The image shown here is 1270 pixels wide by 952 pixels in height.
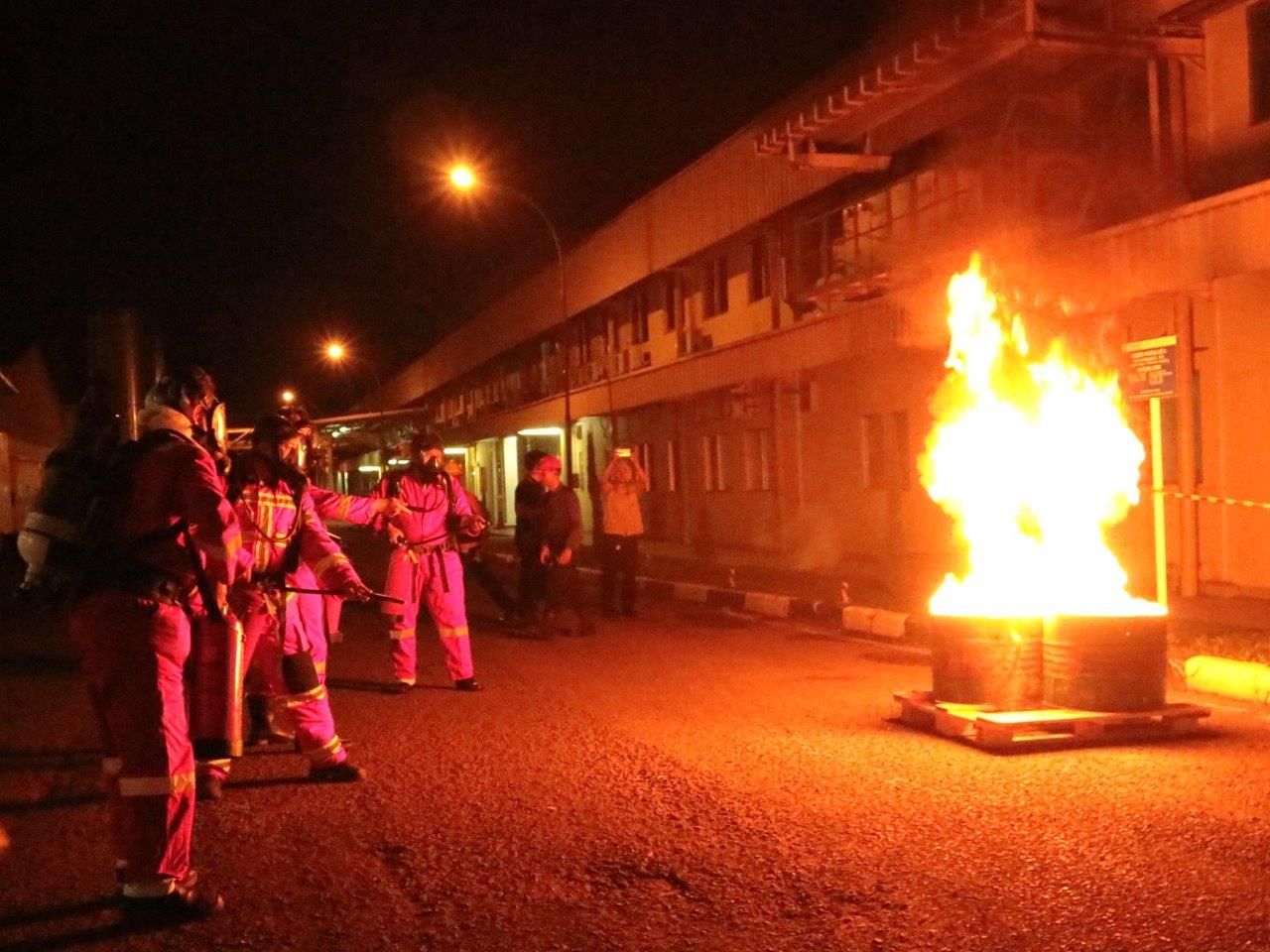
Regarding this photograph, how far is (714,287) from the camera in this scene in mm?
27766

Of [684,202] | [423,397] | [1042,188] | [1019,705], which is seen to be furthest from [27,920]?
[423,397]

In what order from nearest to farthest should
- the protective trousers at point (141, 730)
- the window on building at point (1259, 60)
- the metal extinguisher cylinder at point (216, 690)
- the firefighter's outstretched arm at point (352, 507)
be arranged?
1. the protective trousers at point (141, 730)
2. the metal extinguisher cylinder at point (216, 690)
3. the firefighter's outstretched arm at point (352, 507)
4. the window on building at point (1259, 60)

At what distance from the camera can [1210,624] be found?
466 inches

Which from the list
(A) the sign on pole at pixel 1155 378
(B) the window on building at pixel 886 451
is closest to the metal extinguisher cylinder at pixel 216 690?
(A) the sign on pole at pixel 1155 378

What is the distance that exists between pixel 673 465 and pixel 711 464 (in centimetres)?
209

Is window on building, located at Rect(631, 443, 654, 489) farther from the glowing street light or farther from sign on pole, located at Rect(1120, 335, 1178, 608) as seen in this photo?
sign on pole, located at Rect(1120, 335, 1178, 608)

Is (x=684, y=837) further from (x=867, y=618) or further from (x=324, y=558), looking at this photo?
(x=867, y=618)

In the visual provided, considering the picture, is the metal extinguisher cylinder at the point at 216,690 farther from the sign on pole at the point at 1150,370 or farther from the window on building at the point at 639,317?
the window on building at the point at 639,317

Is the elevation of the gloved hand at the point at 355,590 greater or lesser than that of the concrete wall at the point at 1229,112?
lesser

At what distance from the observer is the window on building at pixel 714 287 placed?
89.4ft

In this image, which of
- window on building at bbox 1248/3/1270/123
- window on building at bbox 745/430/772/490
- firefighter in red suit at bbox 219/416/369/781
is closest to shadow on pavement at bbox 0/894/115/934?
firefighter in red suit at bbox 219/416/369/781

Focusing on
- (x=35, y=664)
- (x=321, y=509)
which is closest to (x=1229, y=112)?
(x=321, y=509)

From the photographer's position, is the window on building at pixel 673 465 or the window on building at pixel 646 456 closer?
the window on building at pixel 673 465

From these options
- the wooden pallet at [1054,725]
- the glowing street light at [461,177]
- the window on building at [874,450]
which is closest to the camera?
the wooden pallet at [1054,725]
